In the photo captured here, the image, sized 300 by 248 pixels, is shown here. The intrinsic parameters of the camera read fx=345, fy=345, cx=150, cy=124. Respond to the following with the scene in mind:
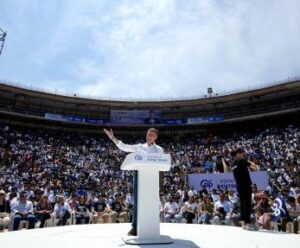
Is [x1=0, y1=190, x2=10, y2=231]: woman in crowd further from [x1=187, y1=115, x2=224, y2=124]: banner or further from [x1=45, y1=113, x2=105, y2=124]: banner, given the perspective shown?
[x1=187, y1=115, x2=224, y2=124]: banner

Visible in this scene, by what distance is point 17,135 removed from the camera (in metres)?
30.2

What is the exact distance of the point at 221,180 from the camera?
20.3 metres

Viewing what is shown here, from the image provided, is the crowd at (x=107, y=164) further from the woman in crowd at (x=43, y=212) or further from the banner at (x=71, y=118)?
the banner at (x=71, y=118)

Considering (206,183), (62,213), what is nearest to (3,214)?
(62,213)

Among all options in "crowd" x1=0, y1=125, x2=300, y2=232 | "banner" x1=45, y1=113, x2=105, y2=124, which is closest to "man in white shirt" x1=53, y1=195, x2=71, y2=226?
"crowd" x1=0, y1=125, x2=300, y2=232

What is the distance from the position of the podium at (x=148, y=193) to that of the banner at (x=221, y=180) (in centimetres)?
1574

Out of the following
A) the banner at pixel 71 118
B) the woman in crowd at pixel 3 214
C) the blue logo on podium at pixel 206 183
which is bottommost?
the woman in crowd at pixel 3 214

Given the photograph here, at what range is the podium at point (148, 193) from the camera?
4.45 meters

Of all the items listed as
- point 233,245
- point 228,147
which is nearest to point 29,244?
point 233,245

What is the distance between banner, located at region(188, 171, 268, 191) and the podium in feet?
51.6

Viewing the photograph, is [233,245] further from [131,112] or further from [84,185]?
[131,112]

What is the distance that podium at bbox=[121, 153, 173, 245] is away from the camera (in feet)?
14.6

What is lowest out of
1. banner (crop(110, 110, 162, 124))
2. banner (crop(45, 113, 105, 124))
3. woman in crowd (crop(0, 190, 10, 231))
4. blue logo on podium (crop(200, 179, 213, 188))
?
woman in crowd (crop(0, 190, 10, 231))

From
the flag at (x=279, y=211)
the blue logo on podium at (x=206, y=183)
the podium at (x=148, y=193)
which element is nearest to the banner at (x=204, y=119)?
the blue logo on podium at (x=206, y=183)
